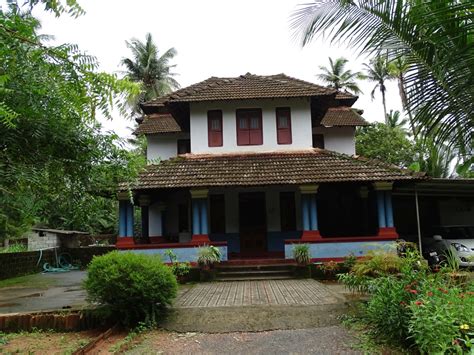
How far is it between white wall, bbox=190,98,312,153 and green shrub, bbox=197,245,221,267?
14.0ft

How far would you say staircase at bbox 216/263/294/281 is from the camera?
12867mm

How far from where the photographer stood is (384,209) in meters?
13.9

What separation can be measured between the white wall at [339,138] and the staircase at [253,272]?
8125mm

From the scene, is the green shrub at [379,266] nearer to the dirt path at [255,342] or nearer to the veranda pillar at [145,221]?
the dirt path at [255,342]

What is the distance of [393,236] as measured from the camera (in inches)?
A: 539

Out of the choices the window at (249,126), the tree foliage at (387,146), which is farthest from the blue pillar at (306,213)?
the tree foliage at (387,146)

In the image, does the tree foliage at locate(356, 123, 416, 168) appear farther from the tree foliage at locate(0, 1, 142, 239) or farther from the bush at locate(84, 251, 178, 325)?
the tree foliage at locate(0, 1, 142, 239)

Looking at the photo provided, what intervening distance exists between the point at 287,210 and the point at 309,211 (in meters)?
2.05

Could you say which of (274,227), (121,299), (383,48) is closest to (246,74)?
(274,227)

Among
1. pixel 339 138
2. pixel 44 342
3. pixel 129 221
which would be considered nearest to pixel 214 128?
pixel 129 221

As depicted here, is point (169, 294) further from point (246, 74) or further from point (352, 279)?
point (246, 74)

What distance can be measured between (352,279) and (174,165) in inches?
347

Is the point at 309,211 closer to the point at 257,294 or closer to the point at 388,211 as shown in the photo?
the point at 388,211

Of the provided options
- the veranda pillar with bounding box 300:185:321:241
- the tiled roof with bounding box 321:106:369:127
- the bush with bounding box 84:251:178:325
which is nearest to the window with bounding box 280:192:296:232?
the veranda pillar with bounding box 300:185:321:241
